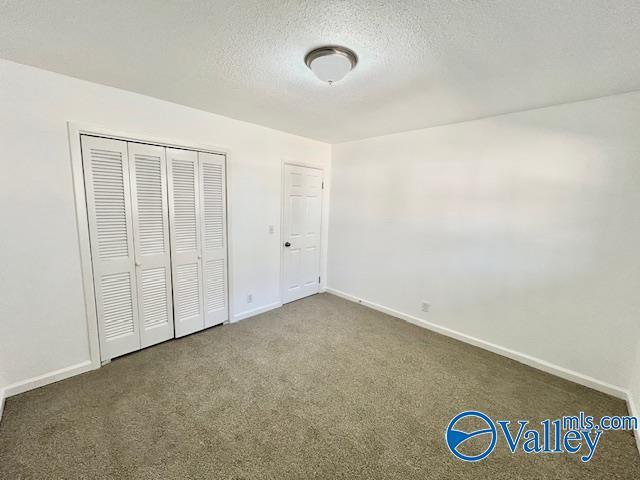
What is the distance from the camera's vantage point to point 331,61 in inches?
63.3

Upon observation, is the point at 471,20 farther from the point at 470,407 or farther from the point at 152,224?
the point at 152,224

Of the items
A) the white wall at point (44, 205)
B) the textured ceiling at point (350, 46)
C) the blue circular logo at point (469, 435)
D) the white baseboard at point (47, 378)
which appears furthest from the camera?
the white baseboard at point (47, 378)

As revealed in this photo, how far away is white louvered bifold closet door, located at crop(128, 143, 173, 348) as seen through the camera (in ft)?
8.07

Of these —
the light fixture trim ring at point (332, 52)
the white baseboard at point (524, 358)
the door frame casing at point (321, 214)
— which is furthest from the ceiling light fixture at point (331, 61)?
the white baseboard at point (524, 358)

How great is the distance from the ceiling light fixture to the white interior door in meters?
2.01

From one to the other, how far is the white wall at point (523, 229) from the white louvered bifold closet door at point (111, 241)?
2883 mm

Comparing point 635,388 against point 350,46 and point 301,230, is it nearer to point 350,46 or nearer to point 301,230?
point 350,46

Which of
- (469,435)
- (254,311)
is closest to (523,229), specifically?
(469,435)

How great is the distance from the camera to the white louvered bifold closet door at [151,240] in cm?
246

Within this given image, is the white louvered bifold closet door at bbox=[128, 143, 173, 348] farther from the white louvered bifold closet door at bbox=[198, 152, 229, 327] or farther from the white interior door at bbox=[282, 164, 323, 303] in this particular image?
the white interior door at bbox=[282, 164, 323, 303]

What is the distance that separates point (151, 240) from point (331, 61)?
7.40 ft

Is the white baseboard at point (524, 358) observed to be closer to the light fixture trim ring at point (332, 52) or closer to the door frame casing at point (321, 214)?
the door frame casing at point (321, 214)

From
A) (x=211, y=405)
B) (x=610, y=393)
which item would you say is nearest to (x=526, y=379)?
(x=610, y=393)

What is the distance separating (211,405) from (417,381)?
1.71 meters
